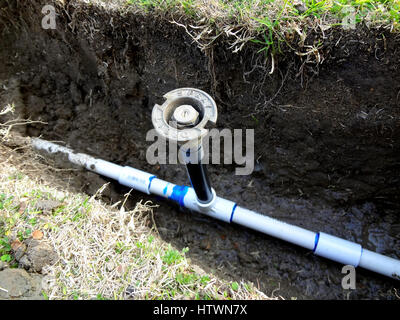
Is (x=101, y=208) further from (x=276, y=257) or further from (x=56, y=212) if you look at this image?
(x=276, y=257)

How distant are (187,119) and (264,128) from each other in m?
0.91

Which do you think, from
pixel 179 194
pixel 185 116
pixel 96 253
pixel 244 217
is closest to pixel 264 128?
pixel 244 217

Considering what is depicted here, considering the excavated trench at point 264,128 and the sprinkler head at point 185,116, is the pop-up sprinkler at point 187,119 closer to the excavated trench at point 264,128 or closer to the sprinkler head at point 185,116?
the sprinkler head at point 185,116

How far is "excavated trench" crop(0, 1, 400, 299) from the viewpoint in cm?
175

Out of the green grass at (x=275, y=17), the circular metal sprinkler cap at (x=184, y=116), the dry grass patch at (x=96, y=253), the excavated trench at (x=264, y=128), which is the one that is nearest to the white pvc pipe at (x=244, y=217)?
the excavated trench at (x=264, y=128)

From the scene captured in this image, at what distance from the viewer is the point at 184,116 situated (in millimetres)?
1315

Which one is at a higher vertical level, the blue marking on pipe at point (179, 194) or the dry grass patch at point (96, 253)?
the blue marking on pipe at point (179, 194)

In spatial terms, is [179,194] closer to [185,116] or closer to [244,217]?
[244,217]

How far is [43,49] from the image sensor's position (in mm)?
2564

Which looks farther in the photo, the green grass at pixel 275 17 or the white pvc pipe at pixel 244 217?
the white pvc pipe at pixel 244 217

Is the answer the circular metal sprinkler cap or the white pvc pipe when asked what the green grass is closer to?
the circular metal sprinkler cap

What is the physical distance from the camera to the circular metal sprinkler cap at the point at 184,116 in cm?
128

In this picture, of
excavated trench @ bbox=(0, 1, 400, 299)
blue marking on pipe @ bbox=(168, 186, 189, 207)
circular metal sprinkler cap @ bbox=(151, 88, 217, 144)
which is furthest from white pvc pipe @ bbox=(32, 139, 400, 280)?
circular metal sprinkler cap @ bbox=(151, 88, 217, 144)
